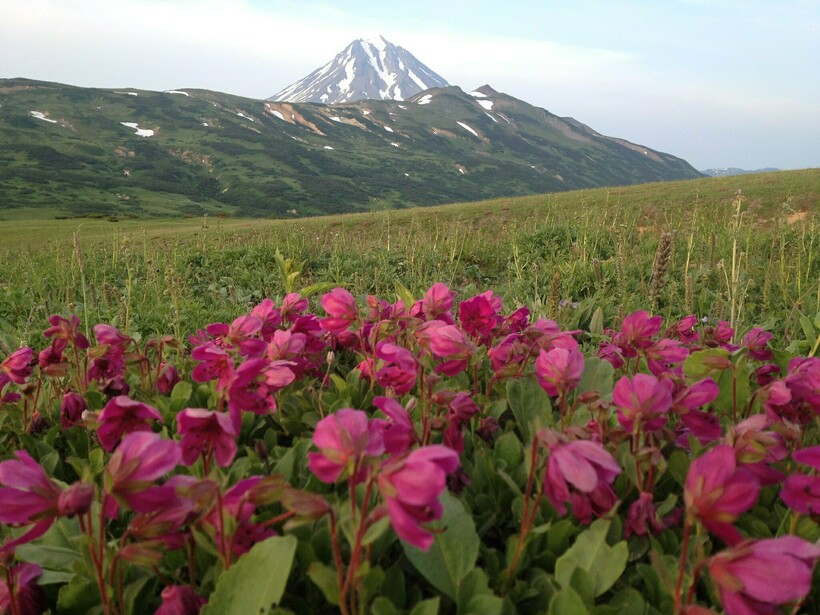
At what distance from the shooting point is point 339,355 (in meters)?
2.48

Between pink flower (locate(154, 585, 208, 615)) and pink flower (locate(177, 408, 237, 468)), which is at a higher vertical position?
pink flower (locate(177, 408, 237, 468))

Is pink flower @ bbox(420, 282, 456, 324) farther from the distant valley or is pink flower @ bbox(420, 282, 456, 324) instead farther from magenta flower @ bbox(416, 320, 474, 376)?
the distant valley

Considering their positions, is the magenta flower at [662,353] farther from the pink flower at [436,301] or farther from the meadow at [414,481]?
the pink flower at [436,301]

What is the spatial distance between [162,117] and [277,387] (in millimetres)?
203084

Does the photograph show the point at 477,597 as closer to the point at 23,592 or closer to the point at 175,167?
the point at 23,592

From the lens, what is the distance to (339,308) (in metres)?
1.86

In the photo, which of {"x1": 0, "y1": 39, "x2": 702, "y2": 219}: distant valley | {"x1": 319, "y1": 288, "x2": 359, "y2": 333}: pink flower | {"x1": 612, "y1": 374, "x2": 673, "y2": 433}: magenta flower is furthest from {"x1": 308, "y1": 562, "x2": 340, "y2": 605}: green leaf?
{"x1": 0, "y1": 39, "x2": 702, "y2": 219}: distant valley

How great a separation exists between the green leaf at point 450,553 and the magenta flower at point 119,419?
1.90 ft

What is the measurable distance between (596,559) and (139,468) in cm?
83

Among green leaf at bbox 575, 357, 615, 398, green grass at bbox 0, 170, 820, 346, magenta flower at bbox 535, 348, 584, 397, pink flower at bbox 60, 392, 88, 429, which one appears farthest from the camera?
green grass at bbox 0, 170, 820, 346

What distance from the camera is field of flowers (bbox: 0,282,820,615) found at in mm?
849

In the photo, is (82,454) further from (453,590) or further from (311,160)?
(311,160)

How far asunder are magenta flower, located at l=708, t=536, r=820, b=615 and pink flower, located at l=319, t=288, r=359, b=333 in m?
1.26

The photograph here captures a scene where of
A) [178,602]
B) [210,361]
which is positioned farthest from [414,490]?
[210,361]
